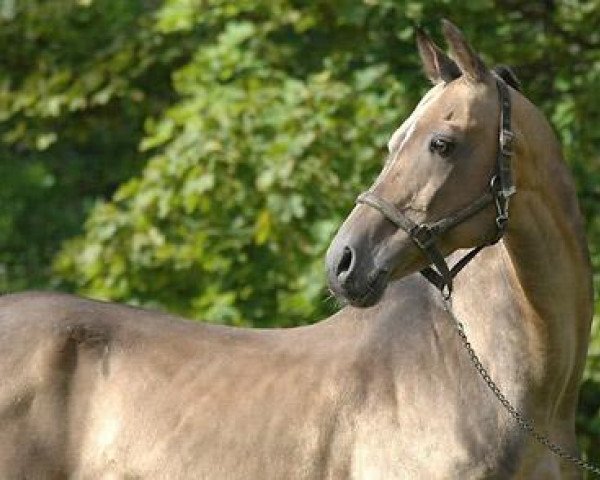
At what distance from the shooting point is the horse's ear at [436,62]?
525cm

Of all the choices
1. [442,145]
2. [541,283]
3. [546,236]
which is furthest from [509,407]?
[442,145]

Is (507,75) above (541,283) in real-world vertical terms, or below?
above

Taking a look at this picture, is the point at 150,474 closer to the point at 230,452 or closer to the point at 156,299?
the point at 230,452

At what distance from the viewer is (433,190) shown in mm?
5074

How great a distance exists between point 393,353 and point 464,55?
38.6 inches

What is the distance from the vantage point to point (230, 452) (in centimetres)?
564

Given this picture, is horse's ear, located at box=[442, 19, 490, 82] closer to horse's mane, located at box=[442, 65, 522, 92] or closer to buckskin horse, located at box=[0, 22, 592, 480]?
buckskin horse, located at box=[0, 22, 592, 480]

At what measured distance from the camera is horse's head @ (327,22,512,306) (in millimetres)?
5020

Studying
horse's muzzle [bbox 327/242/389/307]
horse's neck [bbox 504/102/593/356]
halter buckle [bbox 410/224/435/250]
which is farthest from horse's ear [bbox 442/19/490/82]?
horse's muzzle [bbox 327/242/389/307]

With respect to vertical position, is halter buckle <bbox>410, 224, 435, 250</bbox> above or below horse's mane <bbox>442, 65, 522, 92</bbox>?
below

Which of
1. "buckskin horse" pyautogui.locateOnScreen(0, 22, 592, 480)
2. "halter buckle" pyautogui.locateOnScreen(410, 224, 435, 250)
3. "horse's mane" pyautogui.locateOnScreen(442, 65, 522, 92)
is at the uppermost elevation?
"horse's mane" pyautogui.locateOnScreen(442, 65, 522, 92)

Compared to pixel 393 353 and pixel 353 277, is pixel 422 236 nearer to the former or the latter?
pixel 353 277

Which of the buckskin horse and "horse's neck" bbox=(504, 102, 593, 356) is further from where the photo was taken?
"horse's neck" bbox=(504, 102, 593, 356)

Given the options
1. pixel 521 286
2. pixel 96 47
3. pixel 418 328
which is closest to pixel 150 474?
pixel 418 328
